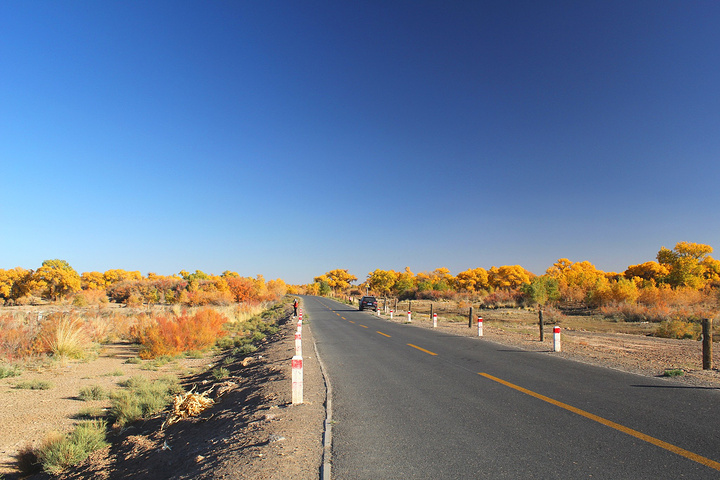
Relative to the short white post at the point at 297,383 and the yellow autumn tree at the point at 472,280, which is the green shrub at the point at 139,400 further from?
the yellow autumn tree at the point at 472,280

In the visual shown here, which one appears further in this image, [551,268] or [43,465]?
[551,268]

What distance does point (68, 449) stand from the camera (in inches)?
253

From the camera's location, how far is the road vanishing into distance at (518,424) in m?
4.11

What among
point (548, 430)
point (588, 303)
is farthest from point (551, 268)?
point (548, 430)

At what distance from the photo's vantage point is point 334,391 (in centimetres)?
784

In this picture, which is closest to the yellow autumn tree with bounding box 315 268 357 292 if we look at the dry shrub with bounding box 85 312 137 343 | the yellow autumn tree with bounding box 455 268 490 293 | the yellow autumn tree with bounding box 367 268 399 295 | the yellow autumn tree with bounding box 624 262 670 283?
the yellow autumn tree with bounding box 367 268 399 295

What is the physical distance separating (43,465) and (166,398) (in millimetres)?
3662

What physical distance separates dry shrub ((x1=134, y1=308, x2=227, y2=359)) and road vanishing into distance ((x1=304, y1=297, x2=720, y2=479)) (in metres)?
10.2

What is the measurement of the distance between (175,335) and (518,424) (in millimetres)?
16020

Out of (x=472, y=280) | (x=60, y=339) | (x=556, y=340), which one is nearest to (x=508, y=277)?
(x=472, y=280)

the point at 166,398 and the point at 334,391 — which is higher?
the point at 334,391

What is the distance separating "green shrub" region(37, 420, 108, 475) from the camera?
247 inches

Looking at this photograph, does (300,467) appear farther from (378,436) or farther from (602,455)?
(602,455)

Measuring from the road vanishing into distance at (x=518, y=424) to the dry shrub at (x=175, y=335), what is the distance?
33.5ft
